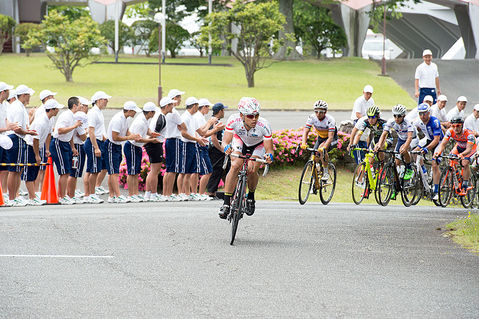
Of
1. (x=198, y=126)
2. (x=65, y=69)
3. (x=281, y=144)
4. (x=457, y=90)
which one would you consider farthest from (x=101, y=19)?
(x=198, y=126)

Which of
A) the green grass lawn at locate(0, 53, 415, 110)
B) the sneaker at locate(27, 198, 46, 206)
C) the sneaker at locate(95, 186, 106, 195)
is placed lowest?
the sneaker at locate(95, 186, 106, 195)

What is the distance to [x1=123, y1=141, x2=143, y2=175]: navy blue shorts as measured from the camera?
53.7ft

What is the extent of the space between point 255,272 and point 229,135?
274cm

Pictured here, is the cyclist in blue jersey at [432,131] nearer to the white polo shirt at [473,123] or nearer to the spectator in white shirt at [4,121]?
the white polo shirt at [473,123]

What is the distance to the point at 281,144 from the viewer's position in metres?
23.0

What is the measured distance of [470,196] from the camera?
1839 centimetres

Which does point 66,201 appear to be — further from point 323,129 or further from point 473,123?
point 473,123

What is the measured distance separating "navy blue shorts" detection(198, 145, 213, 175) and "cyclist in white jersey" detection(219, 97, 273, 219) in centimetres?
546

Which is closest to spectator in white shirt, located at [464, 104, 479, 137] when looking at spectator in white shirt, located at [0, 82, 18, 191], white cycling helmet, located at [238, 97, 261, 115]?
white cycling helmet, located at [238, 97, 261, 115]

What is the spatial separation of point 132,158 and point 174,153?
88 centimetres

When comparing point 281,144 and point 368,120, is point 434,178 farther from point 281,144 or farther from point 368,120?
point 281,144

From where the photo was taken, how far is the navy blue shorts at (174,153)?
54.8 ft

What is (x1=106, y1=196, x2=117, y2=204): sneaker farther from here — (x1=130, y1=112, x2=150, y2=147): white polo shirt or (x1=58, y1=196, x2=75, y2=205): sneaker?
(x1=130, y1=112, x2=150, y2=147): white polo shirt

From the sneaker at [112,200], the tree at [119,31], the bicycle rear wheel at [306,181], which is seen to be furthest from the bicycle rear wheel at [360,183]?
the tree at [119,31]
